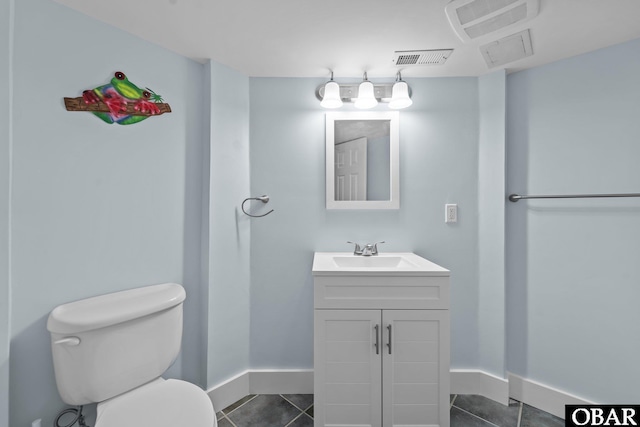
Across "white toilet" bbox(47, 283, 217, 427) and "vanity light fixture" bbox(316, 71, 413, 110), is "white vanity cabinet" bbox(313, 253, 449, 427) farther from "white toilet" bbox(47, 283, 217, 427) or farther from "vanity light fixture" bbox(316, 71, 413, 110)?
"vanity light fixture" bbox(316, 71, 413, 110)

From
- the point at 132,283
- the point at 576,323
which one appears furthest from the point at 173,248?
the point at 576,323

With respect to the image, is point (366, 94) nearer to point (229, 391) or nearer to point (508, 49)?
point (508, 49)

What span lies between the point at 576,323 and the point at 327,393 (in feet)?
4.79

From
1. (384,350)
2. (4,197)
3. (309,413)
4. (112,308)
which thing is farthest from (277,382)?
(4,197)

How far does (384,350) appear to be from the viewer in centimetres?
131

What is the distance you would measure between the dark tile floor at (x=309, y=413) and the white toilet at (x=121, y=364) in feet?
1.93

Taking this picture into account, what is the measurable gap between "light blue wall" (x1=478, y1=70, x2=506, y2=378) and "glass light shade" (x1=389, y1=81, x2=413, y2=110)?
516 mm

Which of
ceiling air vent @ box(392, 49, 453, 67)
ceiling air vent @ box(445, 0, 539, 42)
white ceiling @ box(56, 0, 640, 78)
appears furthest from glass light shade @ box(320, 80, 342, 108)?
ceiling air vent @ box(445, 0, 539, 42)

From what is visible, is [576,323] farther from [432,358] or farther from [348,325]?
[348,325]

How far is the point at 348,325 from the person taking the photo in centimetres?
132

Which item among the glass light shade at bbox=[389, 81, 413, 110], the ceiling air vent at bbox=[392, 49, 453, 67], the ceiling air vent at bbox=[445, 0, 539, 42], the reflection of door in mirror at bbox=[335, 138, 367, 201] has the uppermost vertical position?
Result: the ceiling air vent at bbox=[392, 49, 453, 67]

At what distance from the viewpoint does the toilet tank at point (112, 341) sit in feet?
3.39

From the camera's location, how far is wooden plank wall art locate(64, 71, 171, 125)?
1229mm

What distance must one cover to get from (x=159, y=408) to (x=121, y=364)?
10.5 inches
